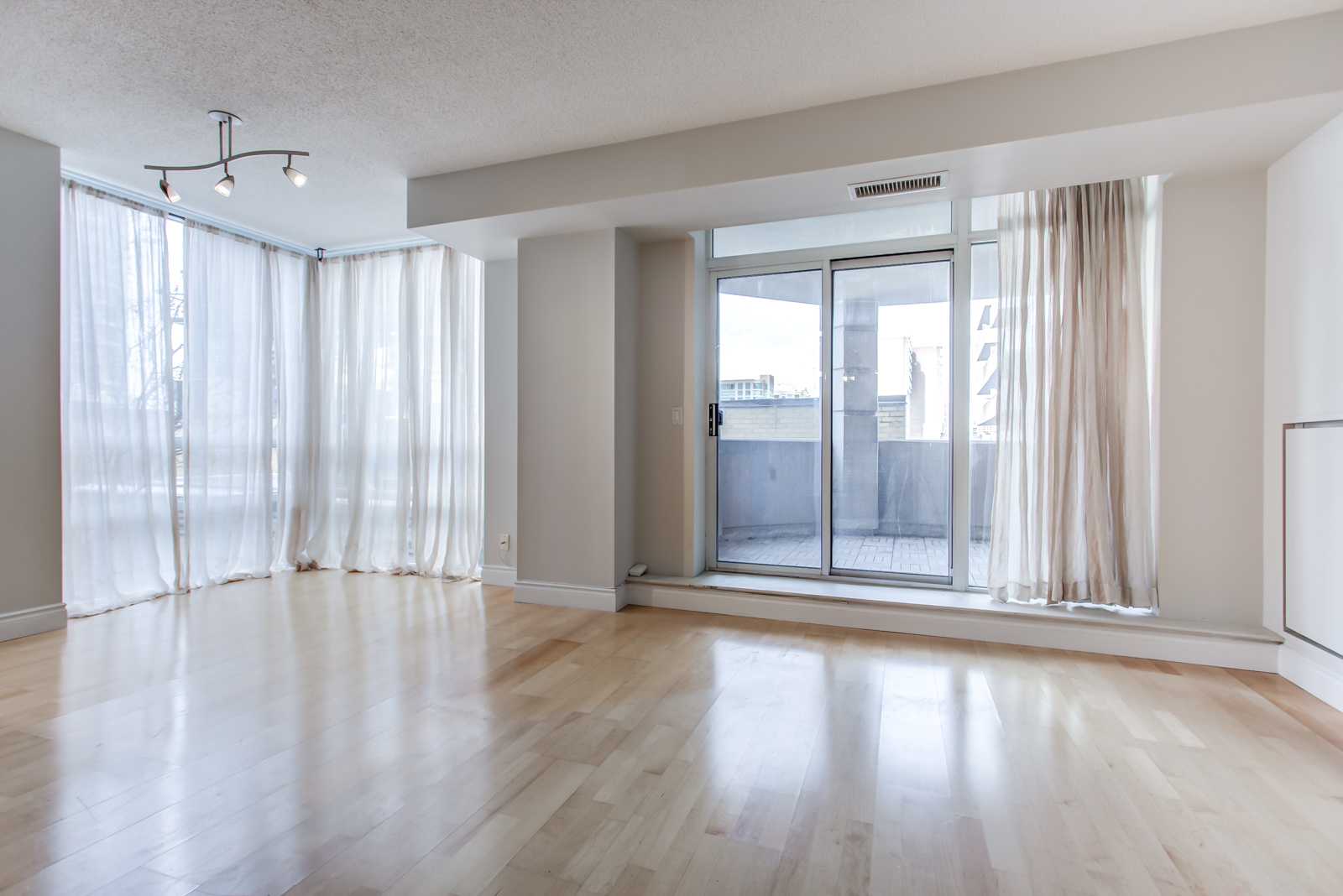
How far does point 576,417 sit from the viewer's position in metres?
4.18

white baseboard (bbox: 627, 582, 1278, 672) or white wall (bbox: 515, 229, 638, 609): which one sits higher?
white wall (bbox: 515, 229, 638, 609)

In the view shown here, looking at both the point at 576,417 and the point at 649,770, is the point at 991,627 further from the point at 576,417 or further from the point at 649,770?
the point at 576,417

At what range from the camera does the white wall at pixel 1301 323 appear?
259cm

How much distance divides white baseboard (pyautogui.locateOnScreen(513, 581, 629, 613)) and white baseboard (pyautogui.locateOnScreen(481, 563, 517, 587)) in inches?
18.5

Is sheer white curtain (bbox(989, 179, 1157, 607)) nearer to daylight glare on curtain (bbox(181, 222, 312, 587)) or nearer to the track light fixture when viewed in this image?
the track light fixture

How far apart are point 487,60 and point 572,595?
10.1 ft

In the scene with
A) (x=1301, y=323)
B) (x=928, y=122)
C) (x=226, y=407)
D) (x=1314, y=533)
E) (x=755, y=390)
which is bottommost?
(x=1314, y=533)

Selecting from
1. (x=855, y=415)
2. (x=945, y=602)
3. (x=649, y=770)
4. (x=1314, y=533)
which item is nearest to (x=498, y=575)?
(x=855, y=415)

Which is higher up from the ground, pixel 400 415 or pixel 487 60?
pixel 487 60

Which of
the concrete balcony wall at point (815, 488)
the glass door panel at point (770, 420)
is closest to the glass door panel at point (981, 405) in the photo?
the concrete balcony wall at point (815, 488)

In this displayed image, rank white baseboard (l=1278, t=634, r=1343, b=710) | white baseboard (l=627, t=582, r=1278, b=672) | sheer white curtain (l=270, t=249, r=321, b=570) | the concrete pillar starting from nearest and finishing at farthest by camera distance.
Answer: white baseboard (l=1278, t=634, r=1343, b=710) < white baseboard (l=627, t=582, r=1278, b=672) < the concrete pillar < sheer white curtain (l=270, t=249, r=321, b=570)

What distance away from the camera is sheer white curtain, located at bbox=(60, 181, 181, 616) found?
389 cm

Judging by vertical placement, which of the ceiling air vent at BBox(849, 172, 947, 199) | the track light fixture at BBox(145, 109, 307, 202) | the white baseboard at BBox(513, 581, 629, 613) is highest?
the track light fixture at BBox(145, 109, 307, 202)

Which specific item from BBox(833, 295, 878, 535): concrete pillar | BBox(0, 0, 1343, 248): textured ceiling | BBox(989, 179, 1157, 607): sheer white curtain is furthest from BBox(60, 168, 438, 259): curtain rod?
BBox(989, 179, 1157, 607): sheer white curtain
